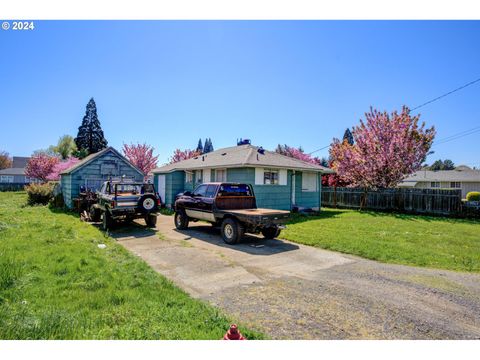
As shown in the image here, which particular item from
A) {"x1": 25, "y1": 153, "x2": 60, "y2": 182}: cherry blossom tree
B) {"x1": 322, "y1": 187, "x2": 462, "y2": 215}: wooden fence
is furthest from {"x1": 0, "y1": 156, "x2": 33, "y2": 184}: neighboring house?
{"x1": 322, "y1": 187, "x2": 462, "y2": 215}: wooden fence

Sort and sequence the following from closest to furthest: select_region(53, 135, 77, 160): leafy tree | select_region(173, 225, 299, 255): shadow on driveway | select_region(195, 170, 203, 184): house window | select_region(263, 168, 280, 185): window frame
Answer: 1. select_region(173, 225, 299, 255): shadow on driveway
2. select_region(263, 168, 280, 185): window frame
3. select_region(195, 170, 203, 184): house window
4. select_region(53, 135, 77, 160): leafy tree

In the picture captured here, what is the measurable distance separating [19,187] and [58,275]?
56.6 meters

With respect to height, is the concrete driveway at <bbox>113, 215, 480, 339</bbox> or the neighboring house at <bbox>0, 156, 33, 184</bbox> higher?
the neighboring house at <bbox>0, 156, 33, 184</bbox>

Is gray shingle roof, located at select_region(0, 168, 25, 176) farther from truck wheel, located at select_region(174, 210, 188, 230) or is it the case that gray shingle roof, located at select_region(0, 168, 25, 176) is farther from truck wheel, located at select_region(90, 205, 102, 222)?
truck wheel, located at select_region(174, 210, 188, 230)

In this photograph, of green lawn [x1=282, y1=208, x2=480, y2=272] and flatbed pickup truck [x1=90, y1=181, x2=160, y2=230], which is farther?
flatbed pickup truck [x1=90, y1=181, x2=160, y2=230]

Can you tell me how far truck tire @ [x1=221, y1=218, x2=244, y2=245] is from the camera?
898 centimetres

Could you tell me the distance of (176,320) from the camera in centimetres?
375

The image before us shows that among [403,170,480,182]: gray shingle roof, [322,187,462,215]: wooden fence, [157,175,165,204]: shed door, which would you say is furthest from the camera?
[403,170,480,182]: gray shingle roof

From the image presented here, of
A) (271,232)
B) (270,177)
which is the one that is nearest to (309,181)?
(270,177)

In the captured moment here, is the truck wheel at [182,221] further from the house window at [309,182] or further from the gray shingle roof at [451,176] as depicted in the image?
the gray shingle roof at [451,176]

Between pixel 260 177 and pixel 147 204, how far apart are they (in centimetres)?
640

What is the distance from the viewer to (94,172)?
18188mm

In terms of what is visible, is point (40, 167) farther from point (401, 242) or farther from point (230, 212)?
point (401, 242)
